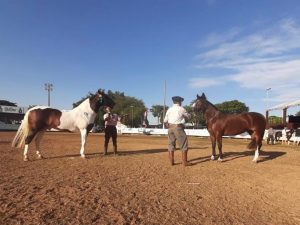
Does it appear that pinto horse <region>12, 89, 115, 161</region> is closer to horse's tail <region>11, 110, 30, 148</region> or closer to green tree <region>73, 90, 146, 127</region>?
horse's tail <region>11, 110, 30, 148</region>

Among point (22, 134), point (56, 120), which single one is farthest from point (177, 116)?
point (22, 134)

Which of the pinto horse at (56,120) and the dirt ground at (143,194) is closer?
the dirt ground at (143,194)

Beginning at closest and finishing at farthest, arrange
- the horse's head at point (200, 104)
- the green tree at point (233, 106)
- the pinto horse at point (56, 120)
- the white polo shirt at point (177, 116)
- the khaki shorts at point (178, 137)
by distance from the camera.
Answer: the khaki shorts at point (178, 137), the white polo shirt at point (177, 116), the pinto horse at point (56, 120), the horse's head at point (200, 104), the green tree at point (233, 106)

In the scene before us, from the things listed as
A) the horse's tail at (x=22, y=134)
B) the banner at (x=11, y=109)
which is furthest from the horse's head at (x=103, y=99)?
the banner at (x=11, y=109)

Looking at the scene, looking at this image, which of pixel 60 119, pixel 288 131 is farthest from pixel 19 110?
pixel 60 119

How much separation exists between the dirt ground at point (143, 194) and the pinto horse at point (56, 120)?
5.22ft

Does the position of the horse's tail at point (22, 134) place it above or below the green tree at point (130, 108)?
below

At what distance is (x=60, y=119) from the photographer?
479 inches

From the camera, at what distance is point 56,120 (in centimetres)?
1211

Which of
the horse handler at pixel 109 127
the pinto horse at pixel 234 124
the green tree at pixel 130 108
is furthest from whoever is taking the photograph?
the green tree at pixel 130 108

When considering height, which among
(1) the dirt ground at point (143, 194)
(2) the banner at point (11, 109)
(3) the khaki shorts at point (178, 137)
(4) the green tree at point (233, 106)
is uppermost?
(4) the green tree at point (233, 106)

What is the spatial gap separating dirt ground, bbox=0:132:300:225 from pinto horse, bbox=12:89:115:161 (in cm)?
159

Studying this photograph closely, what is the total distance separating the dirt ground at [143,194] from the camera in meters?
5.18

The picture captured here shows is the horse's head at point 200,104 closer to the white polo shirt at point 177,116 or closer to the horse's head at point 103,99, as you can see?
the white polo shirt at point 177,116
